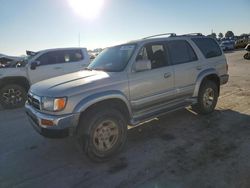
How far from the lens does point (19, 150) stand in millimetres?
4441

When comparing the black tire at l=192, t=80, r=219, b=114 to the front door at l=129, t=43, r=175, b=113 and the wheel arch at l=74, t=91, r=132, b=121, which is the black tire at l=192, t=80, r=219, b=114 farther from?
the wheel arch at l=74, t=91, r=132, b=121

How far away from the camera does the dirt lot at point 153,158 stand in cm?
320

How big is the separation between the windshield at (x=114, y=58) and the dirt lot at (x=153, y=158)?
4.80 ft

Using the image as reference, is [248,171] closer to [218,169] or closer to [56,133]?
[218,169]

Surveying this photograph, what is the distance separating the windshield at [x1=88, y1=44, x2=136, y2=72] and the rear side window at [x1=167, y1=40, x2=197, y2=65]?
3.04 ft

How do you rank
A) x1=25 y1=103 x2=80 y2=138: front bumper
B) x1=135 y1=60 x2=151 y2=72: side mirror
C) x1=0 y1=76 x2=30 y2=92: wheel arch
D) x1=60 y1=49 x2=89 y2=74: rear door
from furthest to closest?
x1=60 y1=49 x2=89 y2=74: rear door < x1=0 y1=76 x2=30 y2=92: wheel arch < x1=135 y1=60 x2=151 y2=72: side mirror < x1=25 y1=103 x2=80 y2=138: front bumper

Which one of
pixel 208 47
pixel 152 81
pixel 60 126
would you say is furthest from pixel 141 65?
pixel 208 47

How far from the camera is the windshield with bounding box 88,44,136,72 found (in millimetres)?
4238

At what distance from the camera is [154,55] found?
183 inches

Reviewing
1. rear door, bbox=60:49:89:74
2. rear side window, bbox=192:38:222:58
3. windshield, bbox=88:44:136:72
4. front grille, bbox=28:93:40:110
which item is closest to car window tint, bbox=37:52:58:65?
rear door, bbox=60:49:89:74

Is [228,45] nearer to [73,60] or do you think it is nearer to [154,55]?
[73,60]

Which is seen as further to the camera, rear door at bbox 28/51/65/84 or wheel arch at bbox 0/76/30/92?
rear door at bbox 28/51/65/84

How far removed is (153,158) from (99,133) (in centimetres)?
95

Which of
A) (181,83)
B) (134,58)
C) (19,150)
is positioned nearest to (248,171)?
(181,83)
